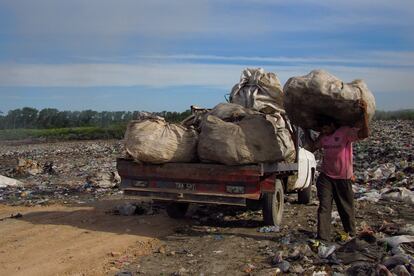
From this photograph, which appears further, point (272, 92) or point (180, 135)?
point (272, 92)

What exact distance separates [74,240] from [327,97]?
3.63 metres

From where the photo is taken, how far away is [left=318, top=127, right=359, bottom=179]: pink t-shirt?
654cm

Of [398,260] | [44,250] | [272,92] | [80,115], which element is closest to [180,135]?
[272,92]

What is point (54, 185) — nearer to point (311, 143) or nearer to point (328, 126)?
point (311, 143)

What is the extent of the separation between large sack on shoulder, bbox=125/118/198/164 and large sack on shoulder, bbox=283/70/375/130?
152 centimetres

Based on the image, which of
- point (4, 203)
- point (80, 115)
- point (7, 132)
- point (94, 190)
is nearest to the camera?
point (4, 203)

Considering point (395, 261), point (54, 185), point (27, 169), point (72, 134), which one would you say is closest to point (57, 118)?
point (72, 134)

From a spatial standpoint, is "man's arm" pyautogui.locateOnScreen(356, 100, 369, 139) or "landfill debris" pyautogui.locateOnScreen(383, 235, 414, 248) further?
"man's arm" pyautogui.locateOnScreen(356, 100, 369, 139)

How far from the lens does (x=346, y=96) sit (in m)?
6.18

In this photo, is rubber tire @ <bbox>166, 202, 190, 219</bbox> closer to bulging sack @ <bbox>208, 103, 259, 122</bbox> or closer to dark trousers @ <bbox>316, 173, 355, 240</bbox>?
bulging sack @ <bbox>208, 103, 259, 122</bbox>

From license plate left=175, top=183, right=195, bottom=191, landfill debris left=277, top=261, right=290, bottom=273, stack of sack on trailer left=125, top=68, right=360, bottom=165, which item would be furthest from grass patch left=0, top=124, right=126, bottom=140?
landfill debris left=277, top=261, right=290, bottom=273

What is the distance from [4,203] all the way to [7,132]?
40.0 meters

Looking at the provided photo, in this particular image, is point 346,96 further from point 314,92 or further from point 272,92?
point 272,92

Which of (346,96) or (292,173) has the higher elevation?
(346,96)
